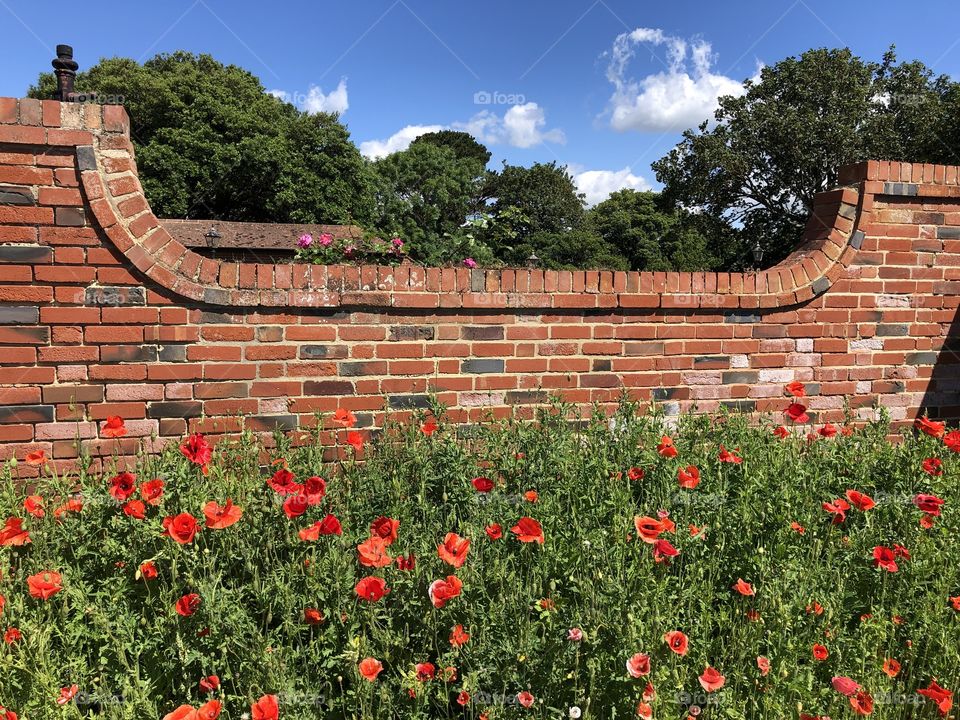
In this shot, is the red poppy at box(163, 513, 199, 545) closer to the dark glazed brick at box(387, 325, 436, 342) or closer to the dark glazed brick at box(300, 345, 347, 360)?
the dark glazed brick at box(300, 345, 347, 360)

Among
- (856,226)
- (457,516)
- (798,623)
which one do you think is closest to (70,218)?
(457,516)

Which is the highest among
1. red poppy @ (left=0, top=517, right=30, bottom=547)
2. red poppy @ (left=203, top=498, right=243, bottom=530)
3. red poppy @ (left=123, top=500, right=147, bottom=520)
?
red poppy @ (left=203, top=498, right=243, bottom=530)

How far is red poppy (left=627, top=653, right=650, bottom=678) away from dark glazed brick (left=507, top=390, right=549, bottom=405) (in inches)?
83.1

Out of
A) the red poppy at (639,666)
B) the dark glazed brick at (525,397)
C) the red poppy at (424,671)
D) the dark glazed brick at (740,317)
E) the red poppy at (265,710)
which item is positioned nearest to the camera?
the red poppy at (265,710)

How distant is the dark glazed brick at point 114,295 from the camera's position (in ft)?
9.89

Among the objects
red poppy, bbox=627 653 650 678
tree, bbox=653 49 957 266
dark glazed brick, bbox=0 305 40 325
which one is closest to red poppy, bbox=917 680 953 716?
red poppy, bbox=627 653 650 678

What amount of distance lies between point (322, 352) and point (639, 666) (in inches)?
89.8

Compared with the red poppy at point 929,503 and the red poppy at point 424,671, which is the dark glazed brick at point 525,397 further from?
the red poppy at point 424,671

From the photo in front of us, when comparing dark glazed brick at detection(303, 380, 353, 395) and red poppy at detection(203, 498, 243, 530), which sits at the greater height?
dark glazed brick at detection(303, 380, 353, 395)

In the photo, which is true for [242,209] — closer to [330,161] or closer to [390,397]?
[330,161]

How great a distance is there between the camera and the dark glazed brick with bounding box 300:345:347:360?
3.30 meters

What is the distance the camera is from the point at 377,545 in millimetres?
1800

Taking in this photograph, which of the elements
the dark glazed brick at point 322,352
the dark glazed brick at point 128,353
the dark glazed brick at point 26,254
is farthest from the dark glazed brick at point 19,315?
the dark glazed brick at point 322,352

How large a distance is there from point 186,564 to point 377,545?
84cm
